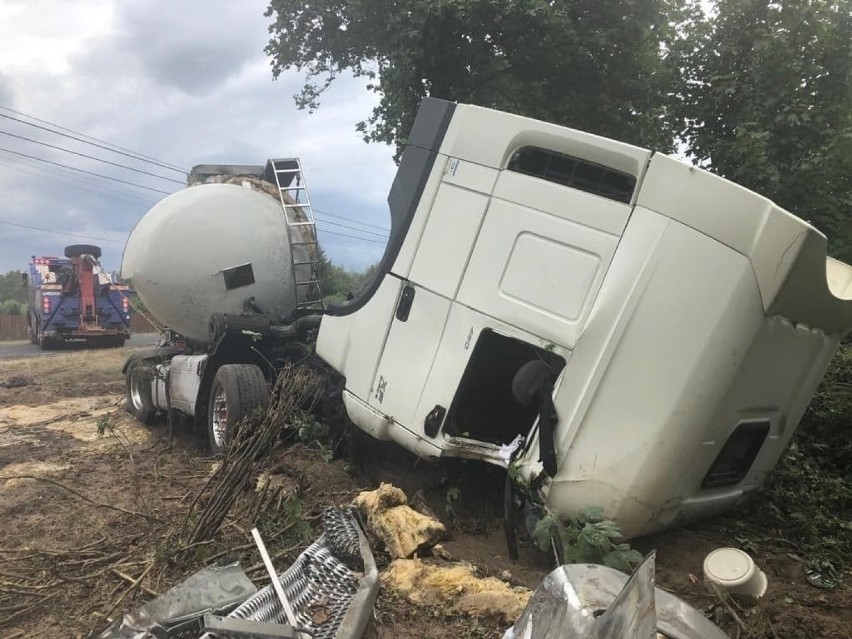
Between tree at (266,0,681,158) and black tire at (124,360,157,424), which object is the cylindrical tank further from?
tree at (266,0,681,158)

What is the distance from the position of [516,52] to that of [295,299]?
690 cm

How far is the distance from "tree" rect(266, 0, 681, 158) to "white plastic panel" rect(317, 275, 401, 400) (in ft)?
24.1

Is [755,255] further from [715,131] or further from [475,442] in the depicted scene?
[715,131]

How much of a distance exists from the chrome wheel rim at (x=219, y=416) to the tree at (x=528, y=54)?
270 inches

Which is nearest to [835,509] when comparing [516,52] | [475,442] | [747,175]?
[475,442]

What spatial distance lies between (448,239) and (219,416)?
11.1ft

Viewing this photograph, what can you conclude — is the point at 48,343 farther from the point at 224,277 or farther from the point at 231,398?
the point at 231,398

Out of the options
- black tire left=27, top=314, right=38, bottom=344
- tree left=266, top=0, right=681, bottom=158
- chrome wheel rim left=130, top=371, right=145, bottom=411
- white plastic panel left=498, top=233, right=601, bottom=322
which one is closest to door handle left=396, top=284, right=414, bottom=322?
white plastic panel left=498, top=233, right=601, bottom=322

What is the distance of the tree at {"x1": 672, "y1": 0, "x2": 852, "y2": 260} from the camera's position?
796 cm

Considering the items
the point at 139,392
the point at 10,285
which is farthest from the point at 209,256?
the point at 10,285

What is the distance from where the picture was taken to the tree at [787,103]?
313 inches

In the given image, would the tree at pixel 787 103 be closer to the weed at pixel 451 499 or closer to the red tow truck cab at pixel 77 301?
the weed at pixel 451 499

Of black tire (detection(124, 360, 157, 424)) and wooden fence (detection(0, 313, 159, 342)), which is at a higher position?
black tire (detection(124, 360, 157, 424))

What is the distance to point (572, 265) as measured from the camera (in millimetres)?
3496
